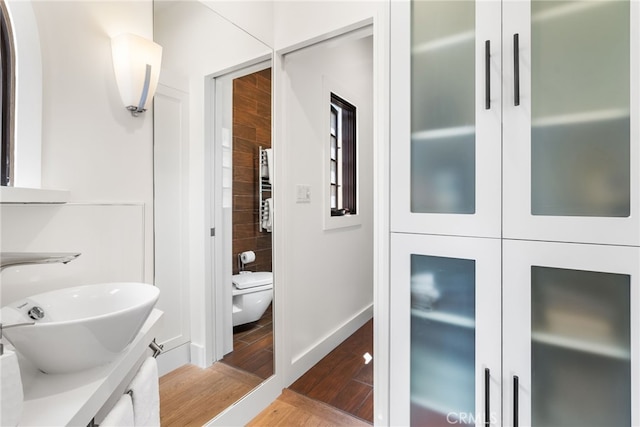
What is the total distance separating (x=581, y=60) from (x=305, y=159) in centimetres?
141

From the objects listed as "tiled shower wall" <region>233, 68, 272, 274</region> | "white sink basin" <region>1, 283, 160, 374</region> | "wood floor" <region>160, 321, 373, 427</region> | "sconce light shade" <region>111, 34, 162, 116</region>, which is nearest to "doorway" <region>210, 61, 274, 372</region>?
"tiled shower wall" <region>233, 68, 272, 274</region>

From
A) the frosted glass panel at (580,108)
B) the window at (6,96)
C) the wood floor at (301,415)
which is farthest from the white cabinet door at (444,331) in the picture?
the window at (6,96)

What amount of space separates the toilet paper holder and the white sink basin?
0.78m

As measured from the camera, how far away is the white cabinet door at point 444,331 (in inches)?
42.4

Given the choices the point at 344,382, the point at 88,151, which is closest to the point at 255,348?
the point at 344,382

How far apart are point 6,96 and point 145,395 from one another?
0.93 metres

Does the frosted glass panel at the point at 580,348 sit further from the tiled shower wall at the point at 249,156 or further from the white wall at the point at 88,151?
the white wall at the point at 88,151

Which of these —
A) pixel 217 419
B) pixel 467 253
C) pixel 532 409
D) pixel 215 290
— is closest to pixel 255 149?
pixel 215 290

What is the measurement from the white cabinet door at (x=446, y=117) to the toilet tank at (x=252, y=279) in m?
0.83

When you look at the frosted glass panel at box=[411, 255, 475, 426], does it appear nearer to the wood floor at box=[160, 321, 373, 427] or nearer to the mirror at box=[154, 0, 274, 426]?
the wood floor at box=[160, 321, 373, 427]

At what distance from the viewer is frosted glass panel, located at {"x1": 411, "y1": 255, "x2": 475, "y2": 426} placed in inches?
44.6

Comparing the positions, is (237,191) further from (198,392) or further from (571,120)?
(571,120)

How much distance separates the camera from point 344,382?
6.34 feet

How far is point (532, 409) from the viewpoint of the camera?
3.35 ft
